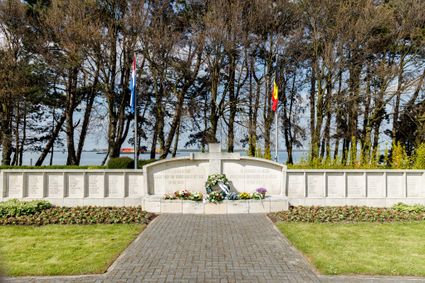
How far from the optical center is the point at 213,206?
11484 millimetres

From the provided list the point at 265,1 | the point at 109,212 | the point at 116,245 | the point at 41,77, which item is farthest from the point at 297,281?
the point at 41,77

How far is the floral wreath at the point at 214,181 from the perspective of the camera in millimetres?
12453

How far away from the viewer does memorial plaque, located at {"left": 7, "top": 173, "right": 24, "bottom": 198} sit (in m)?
12.8

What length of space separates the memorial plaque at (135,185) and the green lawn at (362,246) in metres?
5.85

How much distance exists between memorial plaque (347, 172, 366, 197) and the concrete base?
3432 millimetres

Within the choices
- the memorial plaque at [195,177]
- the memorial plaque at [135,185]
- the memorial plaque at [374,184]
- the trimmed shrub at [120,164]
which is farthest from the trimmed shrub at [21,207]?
the memorial plaque at [374,184]

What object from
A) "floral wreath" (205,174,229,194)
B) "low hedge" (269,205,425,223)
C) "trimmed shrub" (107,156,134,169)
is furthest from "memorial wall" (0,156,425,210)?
"trimmed shrub" (107,156,134,169)

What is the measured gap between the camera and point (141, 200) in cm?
1268

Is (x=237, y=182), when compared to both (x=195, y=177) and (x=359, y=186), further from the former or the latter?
(x=359, y=186)

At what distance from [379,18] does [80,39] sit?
17.3m

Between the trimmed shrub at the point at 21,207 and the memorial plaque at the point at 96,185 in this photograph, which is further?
the memorial plaque at the point at 96,185

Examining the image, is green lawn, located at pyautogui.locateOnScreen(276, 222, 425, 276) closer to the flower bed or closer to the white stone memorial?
the flower bed

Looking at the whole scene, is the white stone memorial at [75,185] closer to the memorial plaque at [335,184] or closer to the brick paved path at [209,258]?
the brick paved path at [209,258]

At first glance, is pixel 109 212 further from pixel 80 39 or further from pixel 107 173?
pixel 80 39
